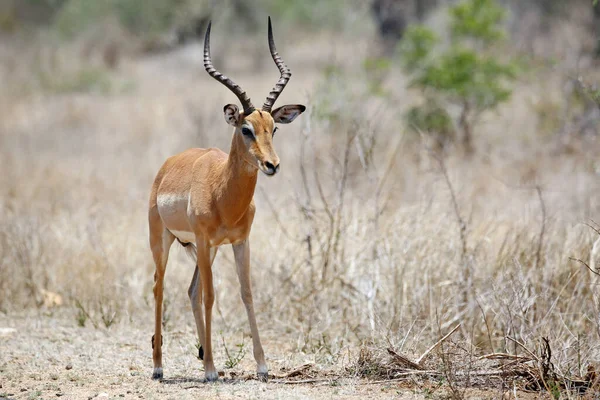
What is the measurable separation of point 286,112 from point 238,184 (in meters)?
0.63

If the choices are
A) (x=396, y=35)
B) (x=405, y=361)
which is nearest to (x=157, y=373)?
(x=405, y=361)

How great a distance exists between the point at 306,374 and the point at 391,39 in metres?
19.3

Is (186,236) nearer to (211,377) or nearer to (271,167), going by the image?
(211,377)

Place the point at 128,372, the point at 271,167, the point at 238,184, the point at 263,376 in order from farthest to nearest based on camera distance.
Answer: the point at 128,372, the point at 263,376, the point at 238,184, the point at 271,167

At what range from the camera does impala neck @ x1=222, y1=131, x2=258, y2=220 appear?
231 inches

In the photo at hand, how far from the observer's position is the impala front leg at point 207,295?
5.93 meters

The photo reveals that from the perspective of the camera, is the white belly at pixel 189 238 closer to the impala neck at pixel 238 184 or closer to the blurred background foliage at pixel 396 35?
the impala neck at pixel 238 184

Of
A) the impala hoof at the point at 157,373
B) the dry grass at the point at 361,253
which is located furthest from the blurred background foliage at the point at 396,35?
the impala hoof at the point at 157,373

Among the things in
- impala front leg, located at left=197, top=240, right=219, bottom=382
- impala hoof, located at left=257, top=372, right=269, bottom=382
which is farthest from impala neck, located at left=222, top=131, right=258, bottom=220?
impala hoof, located at left=257, top=372, right=269, bottom=382

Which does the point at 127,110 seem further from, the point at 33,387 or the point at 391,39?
the point at 33,387

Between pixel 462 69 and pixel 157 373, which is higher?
pixel 462 69

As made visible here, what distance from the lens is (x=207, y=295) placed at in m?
5.97

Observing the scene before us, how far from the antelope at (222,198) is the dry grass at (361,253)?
105cm

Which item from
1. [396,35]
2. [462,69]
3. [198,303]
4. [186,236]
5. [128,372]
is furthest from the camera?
[396,35]
